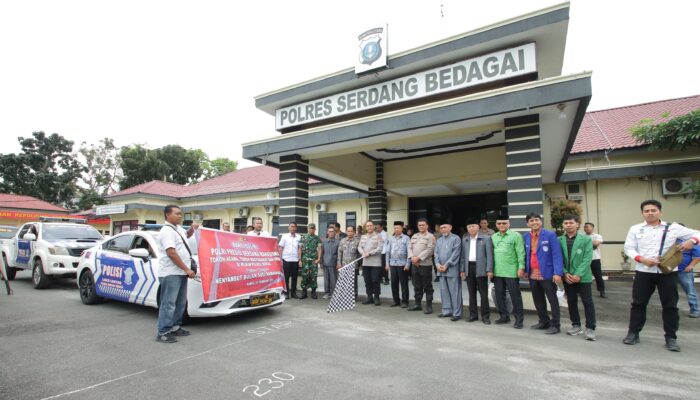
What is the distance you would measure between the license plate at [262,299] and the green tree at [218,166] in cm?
3727

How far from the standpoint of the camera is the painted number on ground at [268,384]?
124 inches

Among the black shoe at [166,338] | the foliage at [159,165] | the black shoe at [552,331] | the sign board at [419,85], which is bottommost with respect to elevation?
the black shoe at [552,331]

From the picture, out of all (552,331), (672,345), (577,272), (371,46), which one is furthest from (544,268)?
(371,46)

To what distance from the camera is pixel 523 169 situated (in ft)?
21.4

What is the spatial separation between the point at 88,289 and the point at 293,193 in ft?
15.5

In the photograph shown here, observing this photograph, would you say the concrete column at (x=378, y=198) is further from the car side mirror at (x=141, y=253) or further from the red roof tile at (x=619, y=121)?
the car side mirror at (x=141, y=253)

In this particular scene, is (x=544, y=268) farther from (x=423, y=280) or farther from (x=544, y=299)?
(x=423, y=280)

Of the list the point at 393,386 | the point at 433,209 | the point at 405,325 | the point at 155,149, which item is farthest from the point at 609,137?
the point at 155,149

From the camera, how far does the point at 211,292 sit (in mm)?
5086

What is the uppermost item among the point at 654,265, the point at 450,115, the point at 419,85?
the point at 419,85

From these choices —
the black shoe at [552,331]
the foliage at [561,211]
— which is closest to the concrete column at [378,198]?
the foliage at [561,211]

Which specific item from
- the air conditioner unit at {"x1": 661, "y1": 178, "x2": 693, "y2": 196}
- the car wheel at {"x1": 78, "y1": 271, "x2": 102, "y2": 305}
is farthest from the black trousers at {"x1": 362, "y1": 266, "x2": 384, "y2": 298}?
the air conditioner unit at {"x1": 661, "y1": 178, "x2": 693, "y2": 196}

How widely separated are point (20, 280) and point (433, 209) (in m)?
14.3

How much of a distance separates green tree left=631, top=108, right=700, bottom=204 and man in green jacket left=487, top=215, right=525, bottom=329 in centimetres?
778
